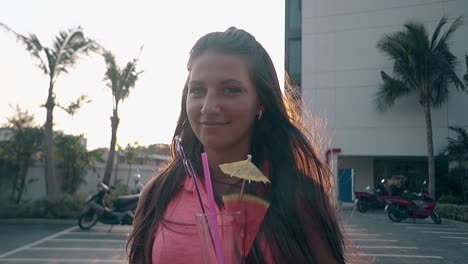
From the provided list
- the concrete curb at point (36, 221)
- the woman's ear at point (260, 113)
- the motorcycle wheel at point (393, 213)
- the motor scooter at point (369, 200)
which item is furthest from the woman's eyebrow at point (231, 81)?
the motor scooter at point (369, 200)

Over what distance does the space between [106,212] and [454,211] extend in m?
9.97

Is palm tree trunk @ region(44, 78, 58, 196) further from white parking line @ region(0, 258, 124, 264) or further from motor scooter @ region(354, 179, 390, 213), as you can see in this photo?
motor scooter @ region(354, 179, 390, 213)

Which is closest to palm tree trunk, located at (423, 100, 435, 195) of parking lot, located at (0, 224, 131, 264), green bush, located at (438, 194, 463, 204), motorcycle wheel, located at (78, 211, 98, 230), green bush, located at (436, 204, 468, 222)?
green bush, located at (438, 194, 463, 204)

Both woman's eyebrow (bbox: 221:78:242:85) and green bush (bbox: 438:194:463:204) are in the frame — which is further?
green bush (bbox: 438:194:463:204)

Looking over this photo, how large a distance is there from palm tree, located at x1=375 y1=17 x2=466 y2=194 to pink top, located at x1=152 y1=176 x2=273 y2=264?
1650 centimetres

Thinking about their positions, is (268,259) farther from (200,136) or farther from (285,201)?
(200,136)

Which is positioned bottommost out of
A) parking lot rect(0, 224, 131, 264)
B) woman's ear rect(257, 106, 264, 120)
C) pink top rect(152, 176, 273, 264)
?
parking lot rect(0, 224, 131, 264)

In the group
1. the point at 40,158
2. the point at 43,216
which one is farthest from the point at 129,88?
the point at 43,216

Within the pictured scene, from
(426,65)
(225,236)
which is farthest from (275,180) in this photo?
(426,65)

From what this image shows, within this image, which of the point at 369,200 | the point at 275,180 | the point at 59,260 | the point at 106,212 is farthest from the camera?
the point at 369,200

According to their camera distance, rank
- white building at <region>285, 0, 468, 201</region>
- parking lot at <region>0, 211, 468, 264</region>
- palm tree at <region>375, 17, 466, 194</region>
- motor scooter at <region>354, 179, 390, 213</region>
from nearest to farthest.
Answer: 1. parking lot at <region>0, 211, 468, 264</region>
2. motor scooter at <region>354, 179, 390, 213</region>
3. palm tree at <region>375, 17, 466, 194</region>
4. white building at <region>285, 0, 468, 201</region>

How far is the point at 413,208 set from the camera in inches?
494

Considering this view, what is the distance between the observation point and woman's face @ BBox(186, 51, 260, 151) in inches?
47.1

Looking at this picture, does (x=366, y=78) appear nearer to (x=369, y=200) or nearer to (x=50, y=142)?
(x=369, y=200)
